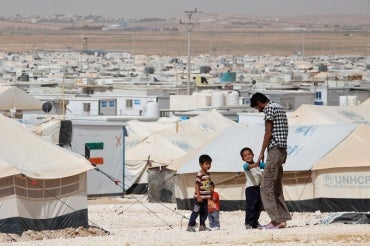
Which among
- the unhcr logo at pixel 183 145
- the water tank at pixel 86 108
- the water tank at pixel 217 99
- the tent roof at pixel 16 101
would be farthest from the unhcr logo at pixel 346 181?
the water tank at pixel 217 99

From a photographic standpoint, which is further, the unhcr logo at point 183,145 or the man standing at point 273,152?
the unhcr logo at point 183,145

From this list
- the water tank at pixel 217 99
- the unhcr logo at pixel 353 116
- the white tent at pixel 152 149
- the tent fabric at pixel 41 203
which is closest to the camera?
the tent fabric at pixel 41 203

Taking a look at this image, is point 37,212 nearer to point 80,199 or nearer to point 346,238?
point 80,199

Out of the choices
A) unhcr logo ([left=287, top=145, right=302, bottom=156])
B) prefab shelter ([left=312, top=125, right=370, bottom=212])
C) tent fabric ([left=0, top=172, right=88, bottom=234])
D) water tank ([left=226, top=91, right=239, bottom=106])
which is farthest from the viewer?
water tank ([left=226, top=91, right=239, bottom=106])

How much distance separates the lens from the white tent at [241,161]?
2138 centimetres

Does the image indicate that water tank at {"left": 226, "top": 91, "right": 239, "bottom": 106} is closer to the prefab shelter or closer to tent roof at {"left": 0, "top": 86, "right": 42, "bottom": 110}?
tent roof at {"left": 0, "top": 86, "right": 42, "bottom": 110}

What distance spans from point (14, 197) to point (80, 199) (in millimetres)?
1525

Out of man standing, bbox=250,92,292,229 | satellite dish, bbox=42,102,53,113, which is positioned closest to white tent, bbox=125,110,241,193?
satellite dish, bbox=42,102,53,113

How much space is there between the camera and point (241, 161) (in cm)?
2198

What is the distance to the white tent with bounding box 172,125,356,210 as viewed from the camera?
70.1 feet

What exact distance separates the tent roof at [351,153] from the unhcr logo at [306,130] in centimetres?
90

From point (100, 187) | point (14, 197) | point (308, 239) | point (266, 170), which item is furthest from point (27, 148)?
point (100, 187)

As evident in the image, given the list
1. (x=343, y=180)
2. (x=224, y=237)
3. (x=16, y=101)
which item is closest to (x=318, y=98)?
(x=16, y=101)

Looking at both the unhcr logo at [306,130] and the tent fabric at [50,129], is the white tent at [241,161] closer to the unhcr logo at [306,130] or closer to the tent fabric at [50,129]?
the unhcr logo at [306,130]
